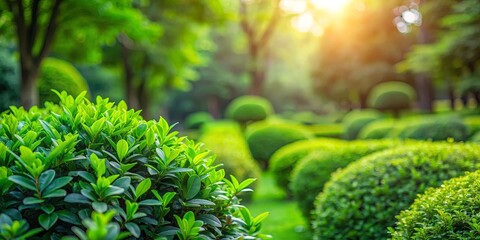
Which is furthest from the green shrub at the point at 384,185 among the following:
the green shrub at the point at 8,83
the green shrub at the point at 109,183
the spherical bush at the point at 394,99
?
the spherical bush at the point at 394,99

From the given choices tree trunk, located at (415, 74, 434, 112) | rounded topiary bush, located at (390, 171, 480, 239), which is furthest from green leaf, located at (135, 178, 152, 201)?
tree trunk, located at (415, 74, 434, 112)

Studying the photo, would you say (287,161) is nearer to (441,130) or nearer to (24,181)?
(441,130)

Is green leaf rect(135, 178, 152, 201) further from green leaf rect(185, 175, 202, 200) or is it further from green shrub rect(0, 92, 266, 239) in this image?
green leaf rect(185, 175, 202, 200)

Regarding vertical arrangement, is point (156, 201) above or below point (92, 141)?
below

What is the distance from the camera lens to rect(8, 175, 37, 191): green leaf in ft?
5.12

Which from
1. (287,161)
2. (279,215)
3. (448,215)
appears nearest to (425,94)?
(287,161)

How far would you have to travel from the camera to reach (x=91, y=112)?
2.15m

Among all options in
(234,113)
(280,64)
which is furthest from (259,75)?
(280,64)

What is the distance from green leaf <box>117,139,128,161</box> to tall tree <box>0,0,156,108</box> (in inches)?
266

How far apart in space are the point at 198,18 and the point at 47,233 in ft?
56.3

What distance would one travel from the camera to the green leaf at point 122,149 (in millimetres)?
1830

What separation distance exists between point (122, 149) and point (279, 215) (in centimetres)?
604

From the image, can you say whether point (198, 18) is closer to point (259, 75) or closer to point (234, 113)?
point (234, 113)

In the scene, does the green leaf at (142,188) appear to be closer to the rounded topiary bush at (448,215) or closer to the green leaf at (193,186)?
the green leaf at (193,186)
